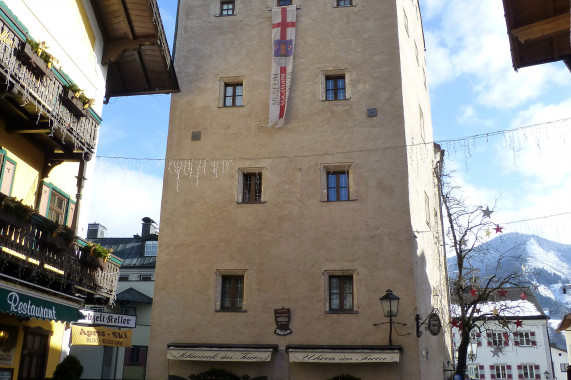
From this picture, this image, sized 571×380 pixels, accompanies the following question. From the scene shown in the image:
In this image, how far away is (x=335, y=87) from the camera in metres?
22.5

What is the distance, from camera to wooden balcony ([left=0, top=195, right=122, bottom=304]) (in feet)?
39.9

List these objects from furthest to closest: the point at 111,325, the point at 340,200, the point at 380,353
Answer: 1. the point at 340,200
2. the point at 380,353
3. the point at 111,325

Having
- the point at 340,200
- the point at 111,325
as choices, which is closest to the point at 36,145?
the point at 111,325

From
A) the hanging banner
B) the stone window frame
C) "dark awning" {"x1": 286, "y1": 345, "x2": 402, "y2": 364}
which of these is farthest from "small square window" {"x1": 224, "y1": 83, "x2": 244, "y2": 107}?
"dark awning" {"x1": 286, "y1": 345, "x2": 402, "y2": 364}

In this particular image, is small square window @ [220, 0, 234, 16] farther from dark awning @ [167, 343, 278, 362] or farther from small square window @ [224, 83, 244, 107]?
dark awning @ [167, 343, 278, 362]

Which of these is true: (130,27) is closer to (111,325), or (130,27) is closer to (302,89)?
(302,89)

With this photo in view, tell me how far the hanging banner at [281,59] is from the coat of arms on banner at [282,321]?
22.6 feet

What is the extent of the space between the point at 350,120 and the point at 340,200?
3101mm

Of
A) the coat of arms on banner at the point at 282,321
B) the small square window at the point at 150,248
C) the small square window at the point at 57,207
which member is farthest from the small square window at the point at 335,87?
the small square window at the point at 150,248

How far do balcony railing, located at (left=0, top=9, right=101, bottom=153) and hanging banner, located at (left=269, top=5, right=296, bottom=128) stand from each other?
7.49 metres

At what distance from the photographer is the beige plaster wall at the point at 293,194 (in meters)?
19.7

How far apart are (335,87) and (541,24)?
11.8 meters

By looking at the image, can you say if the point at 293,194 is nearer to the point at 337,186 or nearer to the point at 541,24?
the point at 337,186

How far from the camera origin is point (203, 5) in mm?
24531
